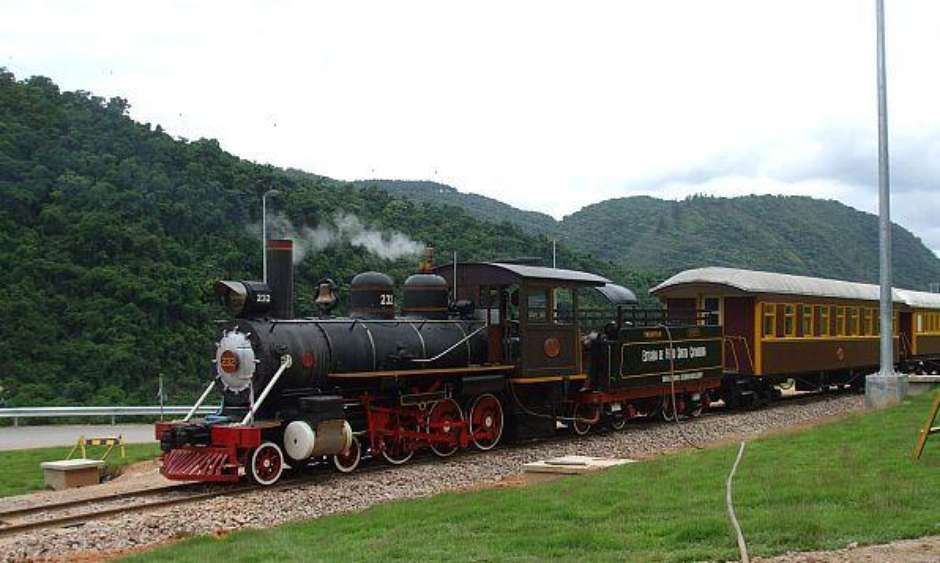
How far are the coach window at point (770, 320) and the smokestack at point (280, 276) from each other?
13472 millimetres

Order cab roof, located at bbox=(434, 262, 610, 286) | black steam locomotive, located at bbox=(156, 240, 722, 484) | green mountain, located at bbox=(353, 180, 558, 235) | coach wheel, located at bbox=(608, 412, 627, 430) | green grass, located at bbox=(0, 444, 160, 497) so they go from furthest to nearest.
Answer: green mountain, located at bbox=(353, 180, 558, 235) → coach wheel, located at bbox=(608, 412, 627, 430) → cab roof, located at bbox=(434, 262, 610, 286) → green grass, located at bbox=(0, 444, 160, 497) → black steam locomotive, located at bbox=(156, 240, 722, 484)

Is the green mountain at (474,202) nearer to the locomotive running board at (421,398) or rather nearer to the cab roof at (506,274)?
the cab roof at (506,274)

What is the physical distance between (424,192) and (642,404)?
7912 centimetres

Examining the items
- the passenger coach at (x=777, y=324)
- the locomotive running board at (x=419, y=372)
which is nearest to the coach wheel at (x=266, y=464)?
the locomotive running board at (x=419, y=372)

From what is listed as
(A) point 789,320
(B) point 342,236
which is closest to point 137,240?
(B) point 342,236

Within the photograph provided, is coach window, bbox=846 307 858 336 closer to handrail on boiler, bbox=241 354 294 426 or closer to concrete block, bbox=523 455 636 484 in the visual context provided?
concrete block, bbox=523 455 636 484

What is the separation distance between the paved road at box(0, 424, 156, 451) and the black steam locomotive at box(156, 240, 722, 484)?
10.1 metres

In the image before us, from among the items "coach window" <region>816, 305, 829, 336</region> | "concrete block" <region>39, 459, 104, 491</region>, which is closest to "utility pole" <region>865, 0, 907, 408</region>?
"coach window" <region>816, 305, 829, 336</region>

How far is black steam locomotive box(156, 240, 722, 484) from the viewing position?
1355 centimetres

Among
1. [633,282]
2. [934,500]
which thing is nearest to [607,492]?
[934,500]

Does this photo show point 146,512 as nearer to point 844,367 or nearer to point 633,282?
point 844,367

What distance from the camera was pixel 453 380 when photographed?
54.2 ft

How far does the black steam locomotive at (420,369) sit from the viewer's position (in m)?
13.5

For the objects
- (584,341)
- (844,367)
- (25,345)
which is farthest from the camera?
(25,345)
